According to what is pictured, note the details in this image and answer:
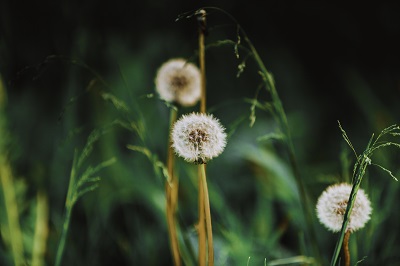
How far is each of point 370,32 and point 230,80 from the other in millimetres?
487

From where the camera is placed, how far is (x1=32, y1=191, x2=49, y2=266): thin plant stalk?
0.75 metres

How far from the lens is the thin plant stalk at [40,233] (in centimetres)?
75

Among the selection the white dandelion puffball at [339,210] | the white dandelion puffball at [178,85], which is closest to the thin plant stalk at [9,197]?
the white dandelion puffball at [178,85]

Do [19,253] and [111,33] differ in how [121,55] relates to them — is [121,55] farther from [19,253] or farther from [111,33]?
[19,253]

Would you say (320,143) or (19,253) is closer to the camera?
(19,253)

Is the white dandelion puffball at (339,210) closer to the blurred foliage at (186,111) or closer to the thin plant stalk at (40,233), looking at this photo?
the blurred foliage at (186,111)

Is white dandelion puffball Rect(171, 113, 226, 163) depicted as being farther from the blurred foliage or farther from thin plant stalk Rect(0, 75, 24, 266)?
thin plant stalk Rect(0, 75, 24, 266)

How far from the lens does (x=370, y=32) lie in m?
1.47

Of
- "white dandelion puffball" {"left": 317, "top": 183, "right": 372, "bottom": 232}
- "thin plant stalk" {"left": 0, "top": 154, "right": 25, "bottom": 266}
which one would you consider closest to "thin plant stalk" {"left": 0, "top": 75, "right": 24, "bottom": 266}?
"thin plant stalk" {"left": 0, "top": 154, "right": 25, "bottom": 266}

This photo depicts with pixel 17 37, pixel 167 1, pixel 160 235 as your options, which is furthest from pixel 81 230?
pixel 167 1

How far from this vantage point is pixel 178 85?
74 cm

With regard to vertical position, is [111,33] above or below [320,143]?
above

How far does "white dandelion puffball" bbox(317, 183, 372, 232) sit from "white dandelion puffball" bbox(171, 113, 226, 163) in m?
0.15

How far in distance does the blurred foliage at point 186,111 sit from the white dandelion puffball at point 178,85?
0.06 m
